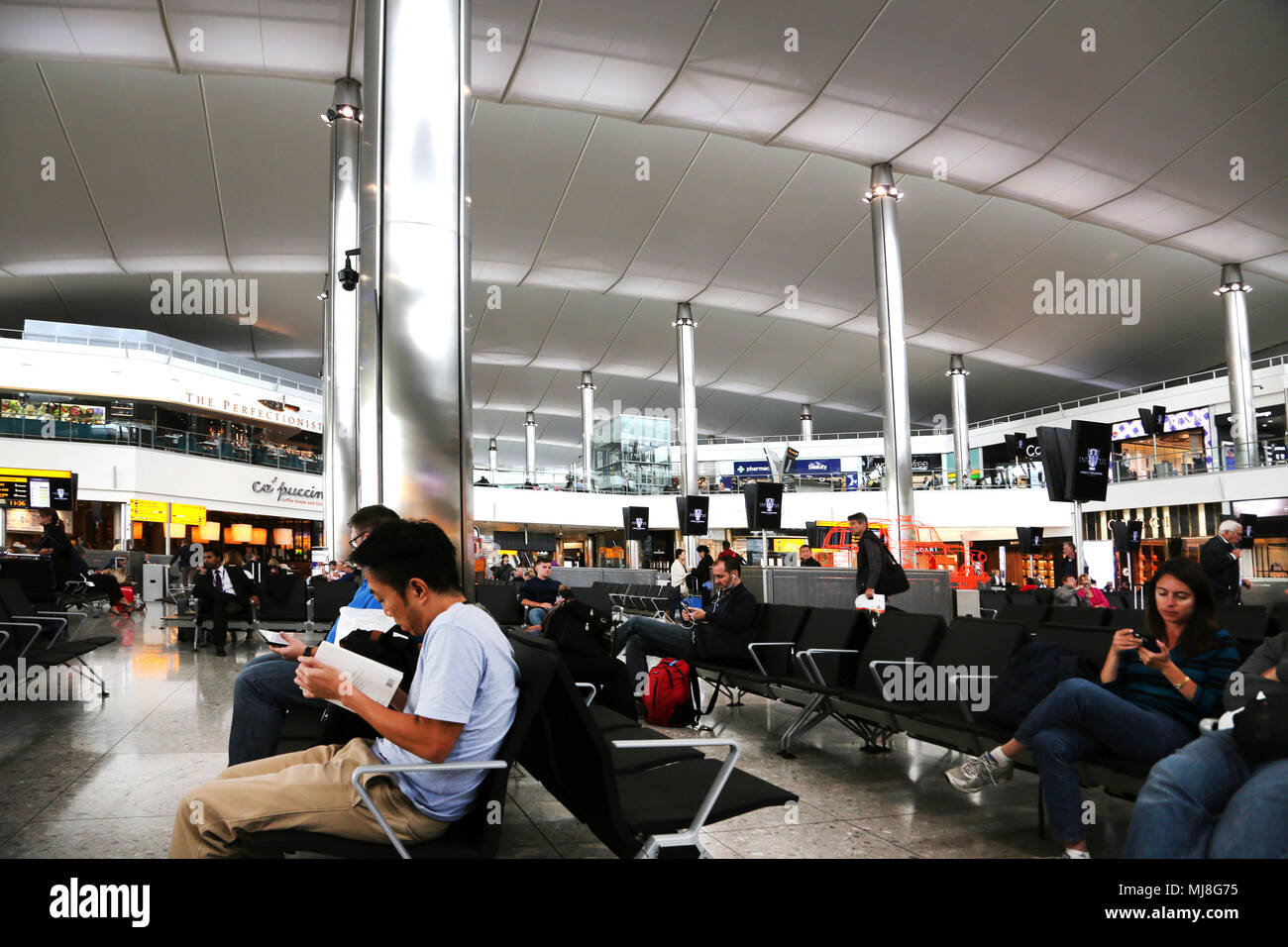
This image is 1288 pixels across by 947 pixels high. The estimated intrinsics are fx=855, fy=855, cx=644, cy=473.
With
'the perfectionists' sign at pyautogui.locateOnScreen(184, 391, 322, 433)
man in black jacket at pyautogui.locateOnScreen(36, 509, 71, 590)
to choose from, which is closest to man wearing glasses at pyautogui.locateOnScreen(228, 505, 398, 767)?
man in black jacket at pyautogui.locateOnScreen(36, 509, 71, 590)

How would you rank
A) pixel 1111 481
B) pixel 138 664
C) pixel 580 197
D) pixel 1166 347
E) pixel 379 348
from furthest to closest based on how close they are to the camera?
pixel 1166 347, pixel 1111 481, pixel 580 197, pixel 138 664, pixel 379 348

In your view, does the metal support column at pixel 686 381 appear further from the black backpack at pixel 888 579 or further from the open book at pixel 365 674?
the open book at pixel 365 674

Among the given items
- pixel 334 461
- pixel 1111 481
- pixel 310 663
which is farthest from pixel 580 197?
pixel 310 663

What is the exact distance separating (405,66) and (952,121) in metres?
11.9

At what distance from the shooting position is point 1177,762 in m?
2.20

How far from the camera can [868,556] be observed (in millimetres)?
7559

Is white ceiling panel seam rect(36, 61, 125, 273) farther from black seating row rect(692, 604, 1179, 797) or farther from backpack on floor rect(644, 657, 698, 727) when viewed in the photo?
black seating row rect(692, 604, 1179, 797)

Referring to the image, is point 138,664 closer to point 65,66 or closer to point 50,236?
point 65,66

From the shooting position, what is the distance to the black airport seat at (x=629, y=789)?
212 centimetres

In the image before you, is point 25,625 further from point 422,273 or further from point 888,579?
point 888,579

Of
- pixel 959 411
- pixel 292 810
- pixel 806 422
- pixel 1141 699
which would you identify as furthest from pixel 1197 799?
pixel 806 422

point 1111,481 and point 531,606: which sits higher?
point 1111,481

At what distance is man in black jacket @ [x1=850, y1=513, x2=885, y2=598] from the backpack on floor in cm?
259

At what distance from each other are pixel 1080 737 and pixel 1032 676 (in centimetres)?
A: 52
